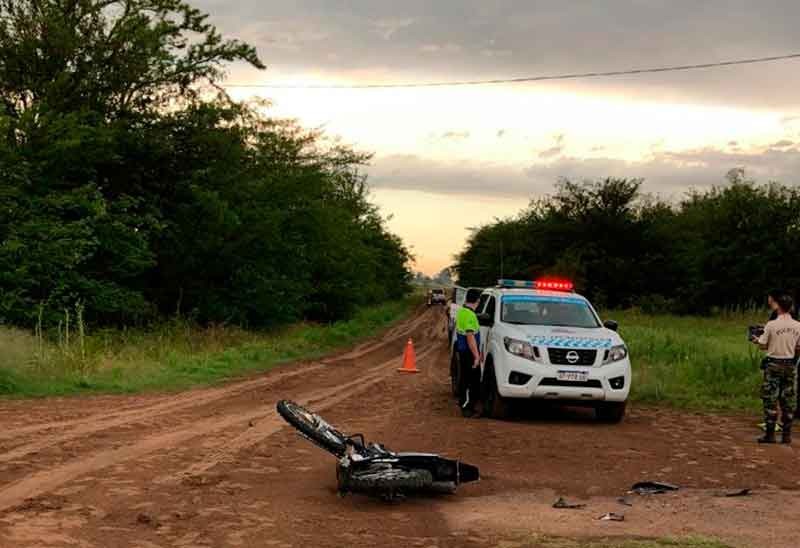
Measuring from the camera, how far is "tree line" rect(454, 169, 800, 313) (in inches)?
2260

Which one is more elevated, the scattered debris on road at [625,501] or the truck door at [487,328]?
the truck door at [487,328]

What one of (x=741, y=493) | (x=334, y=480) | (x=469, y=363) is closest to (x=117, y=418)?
(x=334, y=480)

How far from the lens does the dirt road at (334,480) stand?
21.9 ft

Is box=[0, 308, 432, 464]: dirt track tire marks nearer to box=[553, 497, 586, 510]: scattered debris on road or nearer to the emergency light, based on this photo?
the emergency light

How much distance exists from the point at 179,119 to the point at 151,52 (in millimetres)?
2391

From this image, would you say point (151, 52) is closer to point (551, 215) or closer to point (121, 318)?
point (121, 318)

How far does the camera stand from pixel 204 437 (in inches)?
429

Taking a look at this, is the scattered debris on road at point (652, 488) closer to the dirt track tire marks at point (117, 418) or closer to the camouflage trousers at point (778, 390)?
the camouflage trousers at point (778, 390)

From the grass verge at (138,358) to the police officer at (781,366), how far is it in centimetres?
1051

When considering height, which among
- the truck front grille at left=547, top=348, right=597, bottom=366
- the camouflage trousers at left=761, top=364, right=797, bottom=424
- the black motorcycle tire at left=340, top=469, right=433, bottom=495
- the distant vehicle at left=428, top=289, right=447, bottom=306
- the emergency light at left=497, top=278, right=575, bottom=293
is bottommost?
the distant vehicle at left=428, top=289, right=447, bottom=306

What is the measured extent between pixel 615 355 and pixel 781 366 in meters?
2.32

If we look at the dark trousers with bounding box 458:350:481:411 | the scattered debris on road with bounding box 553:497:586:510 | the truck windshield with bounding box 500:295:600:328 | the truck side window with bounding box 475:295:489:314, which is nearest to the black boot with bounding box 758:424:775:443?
the truck windshield with bounding box 500:295:600:328

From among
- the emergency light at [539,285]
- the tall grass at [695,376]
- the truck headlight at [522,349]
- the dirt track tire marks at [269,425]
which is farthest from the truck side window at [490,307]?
the tall grass at [695,376]

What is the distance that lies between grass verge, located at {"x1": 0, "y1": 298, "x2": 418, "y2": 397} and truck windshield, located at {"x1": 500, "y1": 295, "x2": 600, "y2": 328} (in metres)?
6.73
